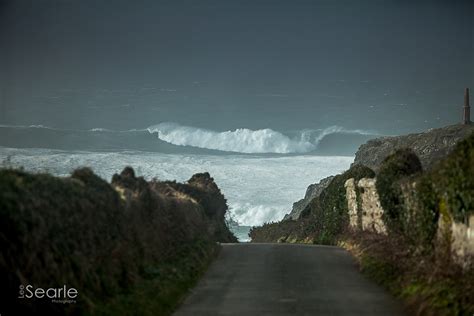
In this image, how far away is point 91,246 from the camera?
1549cm

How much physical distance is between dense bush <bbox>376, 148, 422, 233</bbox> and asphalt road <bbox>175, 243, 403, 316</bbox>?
201 cm

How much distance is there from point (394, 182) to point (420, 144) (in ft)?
207

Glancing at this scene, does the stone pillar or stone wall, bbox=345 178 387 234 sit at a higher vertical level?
the stone pillar

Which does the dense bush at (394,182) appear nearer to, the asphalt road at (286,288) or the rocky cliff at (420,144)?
the asphalt road at (286,288)

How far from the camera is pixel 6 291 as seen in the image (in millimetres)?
11516

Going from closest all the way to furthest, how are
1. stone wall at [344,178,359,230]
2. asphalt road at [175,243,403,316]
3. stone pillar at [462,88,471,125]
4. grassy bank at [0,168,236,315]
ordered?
grassy bank at [0,168,236,315] < asphalt road at [175,243,403,316] < stone wall at [344,178,359,230] < stone pillar at [462,88,471,125]

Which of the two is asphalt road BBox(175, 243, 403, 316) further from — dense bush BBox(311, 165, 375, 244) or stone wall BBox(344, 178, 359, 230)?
dense bush BBox(311, 165, 375, 244)

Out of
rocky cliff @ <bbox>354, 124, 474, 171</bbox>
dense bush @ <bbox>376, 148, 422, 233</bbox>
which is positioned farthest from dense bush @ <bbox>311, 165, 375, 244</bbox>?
rocky cliff @ <bbox>354, 124, 474, 171</bbox>

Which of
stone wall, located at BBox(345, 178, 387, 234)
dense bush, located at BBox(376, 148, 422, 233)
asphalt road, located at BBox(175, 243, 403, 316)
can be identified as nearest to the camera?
asphalt road, located at BBox(175, 243, 403, 316)

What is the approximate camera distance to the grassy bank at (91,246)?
12.1 metres

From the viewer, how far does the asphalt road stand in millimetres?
17062

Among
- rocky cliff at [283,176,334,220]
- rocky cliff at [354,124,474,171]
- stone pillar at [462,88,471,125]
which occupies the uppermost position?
stone pillar at [462,88,471,125]

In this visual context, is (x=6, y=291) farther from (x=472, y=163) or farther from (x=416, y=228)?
(x=416, y=228)

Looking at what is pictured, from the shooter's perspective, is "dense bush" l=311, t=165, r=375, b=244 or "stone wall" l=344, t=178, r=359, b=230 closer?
"stone wall" l=344, t=178, r=359, b=230
